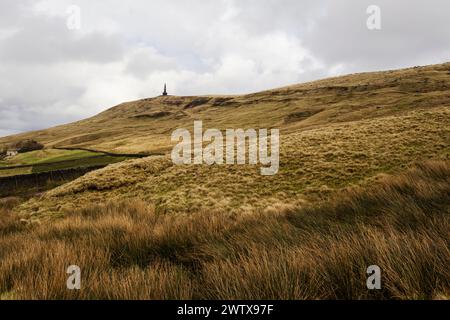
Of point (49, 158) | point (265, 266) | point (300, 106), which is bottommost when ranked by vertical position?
point (265, 266)

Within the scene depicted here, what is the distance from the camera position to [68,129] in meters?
193

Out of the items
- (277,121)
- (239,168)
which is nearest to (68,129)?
(277,121)

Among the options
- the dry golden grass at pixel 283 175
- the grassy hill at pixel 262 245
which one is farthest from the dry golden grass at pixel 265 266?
the dry golden grass at pixel 283 175

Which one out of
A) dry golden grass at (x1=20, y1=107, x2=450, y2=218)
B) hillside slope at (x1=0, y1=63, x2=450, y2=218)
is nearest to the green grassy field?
dry golden grass at (x1=20, y1=107, x2=450, y2=218)

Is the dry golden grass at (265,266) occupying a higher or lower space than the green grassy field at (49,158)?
lower
